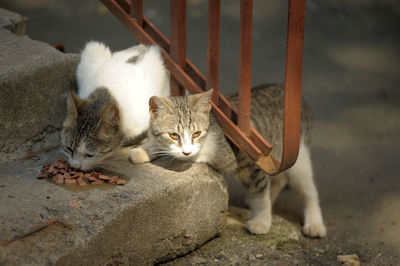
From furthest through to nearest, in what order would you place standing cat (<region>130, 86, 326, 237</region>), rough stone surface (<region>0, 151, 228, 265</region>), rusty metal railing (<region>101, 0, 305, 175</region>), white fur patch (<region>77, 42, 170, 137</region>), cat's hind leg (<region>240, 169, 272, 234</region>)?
cat's hind leg (<region>240, 169, 272, 234</region>) → white fur patch (<region>77, 42, 170, 137</region>) → standing cat (<region>130, 86, 326, 237</region>) → rusty metal railing (<region>101, 0, 305, 175</region>) → rough stone surface (<region>0, 151, 228, 265</region>)

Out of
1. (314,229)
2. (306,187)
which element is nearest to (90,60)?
(306,187)

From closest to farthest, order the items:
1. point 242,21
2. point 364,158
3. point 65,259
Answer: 1. point 65,259
2. point 242,21
3. point 364,158

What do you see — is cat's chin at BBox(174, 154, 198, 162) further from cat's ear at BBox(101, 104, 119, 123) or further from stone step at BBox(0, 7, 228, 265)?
cat's ear at BBox(101, 104, 119, 123)

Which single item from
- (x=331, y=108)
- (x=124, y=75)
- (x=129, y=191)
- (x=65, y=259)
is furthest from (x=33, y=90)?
(x=331, y=108)

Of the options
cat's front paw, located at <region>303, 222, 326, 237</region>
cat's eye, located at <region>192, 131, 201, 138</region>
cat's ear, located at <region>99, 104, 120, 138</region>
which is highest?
cat's ear, located at <region>99, 104, 120, 138</region>

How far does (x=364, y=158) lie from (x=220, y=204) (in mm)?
1721

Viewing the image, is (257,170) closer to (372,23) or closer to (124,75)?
(124,75)

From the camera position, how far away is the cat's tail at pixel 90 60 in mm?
2988

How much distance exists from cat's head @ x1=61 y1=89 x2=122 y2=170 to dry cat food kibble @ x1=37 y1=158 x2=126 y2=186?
0.18 ft

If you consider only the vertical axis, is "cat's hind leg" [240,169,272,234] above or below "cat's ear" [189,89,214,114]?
below

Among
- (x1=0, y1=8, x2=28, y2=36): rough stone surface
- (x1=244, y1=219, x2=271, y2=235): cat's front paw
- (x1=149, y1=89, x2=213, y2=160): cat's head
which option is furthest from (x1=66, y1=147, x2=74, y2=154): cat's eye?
(x1=0, y1=8, x2=28, y2=36): rough stone surface

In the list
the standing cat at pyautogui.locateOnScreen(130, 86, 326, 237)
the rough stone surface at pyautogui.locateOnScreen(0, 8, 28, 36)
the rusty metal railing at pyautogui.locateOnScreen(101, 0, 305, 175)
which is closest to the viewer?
the rusty metal railing at pyautogui.locateOnScreen(101, 0, 305, 175)

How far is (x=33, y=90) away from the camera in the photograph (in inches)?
110

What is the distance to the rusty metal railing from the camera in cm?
212
